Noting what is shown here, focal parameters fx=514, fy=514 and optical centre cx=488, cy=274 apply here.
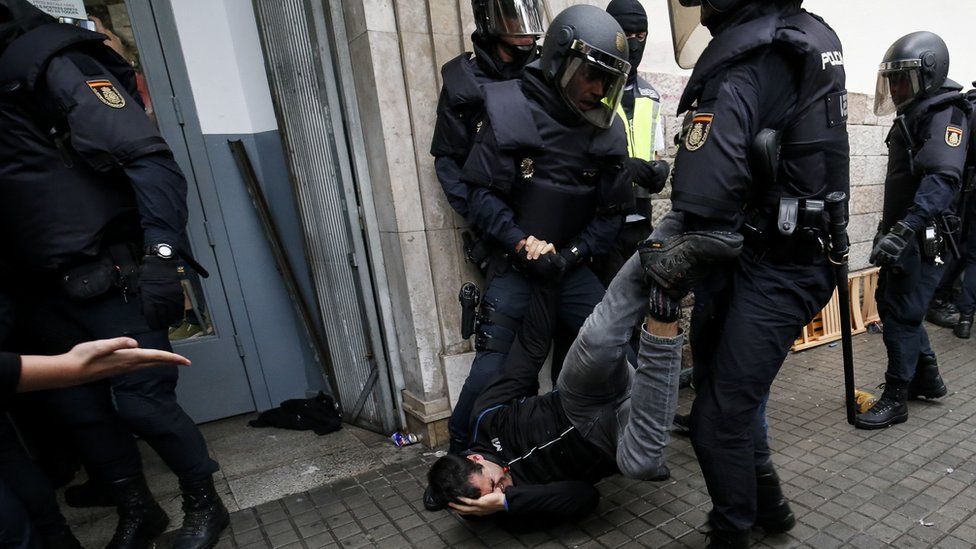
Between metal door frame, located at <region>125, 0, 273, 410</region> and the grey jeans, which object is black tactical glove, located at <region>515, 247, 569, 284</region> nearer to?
the grey jeans

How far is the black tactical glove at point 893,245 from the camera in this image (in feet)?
9.24

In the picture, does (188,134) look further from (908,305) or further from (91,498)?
(908,305)

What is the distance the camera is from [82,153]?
1.95 m

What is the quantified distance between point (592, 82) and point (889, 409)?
2610 mm

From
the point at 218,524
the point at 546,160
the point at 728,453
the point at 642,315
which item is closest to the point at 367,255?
the point at 546,160

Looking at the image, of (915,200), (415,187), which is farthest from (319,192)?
(915,200)

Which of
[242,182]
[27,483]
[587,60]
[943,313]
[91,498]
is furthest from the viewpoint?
[943,313]

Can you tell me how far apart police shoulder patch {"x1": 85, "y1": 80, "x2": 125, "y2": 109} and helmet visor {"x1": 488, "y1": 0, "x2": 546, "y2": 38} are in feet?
5.45

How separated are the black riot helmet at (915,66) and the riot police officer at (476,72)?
2.24 metres

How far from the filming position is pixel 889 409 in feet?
9.89

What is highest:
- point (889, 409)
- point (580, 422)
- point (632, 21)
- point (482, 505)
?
point (632, 21)

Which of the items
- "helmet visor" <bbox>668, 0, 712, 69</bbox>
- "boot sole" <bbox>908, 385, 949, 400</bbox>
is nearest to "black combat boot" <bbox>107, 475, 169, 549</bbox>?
"helmet visor" <bbox>668, 0, 712, 69</bbox>

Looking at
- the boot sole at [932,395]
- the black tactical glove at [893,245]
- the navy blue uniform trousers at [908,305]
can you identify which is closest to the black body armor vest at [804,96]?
the black tactical glove at [893,245]

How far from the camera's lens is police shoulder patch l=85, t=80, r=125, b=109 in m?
1.96
